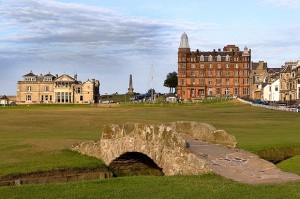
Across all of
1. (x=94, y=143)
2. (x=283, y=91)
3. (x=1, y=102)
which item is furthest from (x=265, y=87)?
(x=94, y=143)

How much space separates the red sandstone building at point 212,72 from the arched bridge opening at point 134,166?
497 feet

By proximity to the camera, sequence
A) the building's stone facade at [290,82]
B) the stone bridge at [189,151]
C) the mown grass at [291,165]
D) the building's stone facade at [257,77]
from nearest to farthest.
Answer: the stone bridge at [189,151], the mown grass at [291,165], the building's stone facade at [290,82], the building's stone facade at [257,77]

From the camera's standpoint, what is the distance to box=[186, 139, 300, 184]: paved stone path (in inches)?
738

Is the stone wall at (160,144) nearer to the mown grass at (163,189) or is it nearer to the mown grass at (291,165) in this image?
the mown grass at (163,189)

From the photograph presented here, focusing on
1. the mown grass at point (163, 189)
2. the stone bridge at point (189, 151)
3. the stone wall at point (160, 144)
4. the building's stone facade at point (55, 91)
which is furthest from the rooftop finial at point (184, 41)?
the mown grass at point (163, 189)

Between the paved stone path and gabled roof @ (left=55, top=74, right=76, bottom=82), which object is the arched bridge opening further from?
gabled roof @ (left=55, top=74, right=76, bottom=82)

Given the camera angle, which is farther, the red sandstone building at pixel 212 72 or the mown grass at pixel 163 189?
the red sandstone building at pixel 212 72

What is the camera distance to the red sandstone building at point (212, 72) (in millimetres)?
178000

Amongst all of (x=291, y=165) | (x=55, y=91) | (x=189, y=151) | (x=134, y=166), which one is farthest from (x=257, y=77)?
(x=189, y=151)

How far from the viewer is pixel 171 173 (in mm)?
20344

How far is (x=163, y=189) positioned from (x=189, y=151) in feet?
9.38

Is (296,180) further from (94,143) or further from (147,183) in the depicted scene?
(94,143)

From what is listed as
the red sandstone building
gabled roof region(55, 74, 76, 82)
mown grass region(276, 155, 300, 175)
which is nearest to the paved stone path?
mown grass region(276, 155, 300, 175)

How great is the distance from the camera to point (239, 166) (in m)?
20.3
